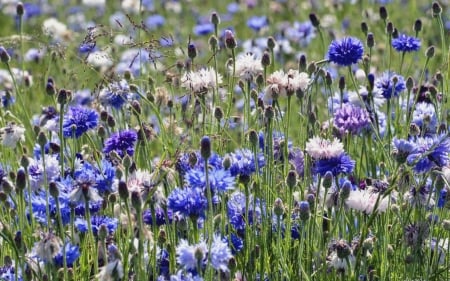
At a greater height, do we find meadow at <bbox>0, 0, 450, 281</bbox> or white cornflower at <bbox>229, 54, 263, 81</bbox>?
white cornflower at <bbox>229, 54, 263, 81</bbox>

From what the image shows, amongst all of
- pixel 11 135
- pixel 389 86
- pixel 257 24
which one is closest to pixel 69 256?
pixel 11 135

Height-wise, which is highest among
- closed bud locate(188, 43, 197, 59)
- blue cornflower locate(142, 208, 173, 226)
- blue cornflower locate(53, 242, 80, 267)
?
closed bud locate(188, 43, 197, 59)

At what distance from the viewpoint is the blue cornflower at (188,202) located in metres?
2.24

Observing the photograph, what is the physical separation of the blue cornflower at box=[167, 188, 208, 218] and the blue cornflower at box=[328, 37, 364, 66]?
0.91m

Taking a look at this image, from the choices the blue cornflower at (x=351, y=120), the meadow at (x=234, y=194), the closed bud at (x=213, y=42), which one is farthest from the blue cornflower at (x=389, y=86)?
the closed bud at (x=213, y=42)

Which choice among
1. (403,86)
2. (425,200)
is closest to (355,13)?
(403,86)

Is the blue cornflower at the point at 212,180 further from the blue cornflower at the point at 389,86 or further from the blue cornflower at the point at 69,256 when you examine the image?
the blue cornflower at the point at 389,86

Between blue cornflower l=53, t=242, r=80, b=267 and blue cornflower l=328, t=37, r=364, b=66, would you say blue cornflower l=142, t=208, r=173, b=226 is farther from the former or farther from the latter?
blue cornflower l=328, t=37, r=364, b=66

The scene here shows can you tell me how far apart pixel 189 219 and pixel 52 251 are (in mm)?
515

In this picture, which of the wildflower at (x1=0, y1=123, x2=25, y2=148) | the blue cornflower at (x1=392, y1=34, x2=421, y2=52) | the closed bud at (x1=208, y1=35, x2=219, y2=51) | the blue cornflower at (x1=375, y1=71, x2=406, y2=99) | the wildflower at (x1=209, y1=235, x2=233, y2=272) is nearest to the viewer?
the wildflower at (x1=209, y1=235, x2=233, y2=272)

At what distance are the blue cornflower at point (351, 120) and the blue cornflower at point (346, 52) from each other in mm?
218

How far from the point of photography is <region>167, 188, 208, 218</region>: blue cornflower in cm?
224

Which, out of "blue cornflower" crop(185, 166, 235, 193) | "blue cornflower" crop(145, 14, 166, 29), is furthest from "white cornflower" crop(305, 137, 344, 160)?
"blue cornflower" crop(145, 14, 166, 29)

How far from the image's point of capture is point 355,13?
616 cm
